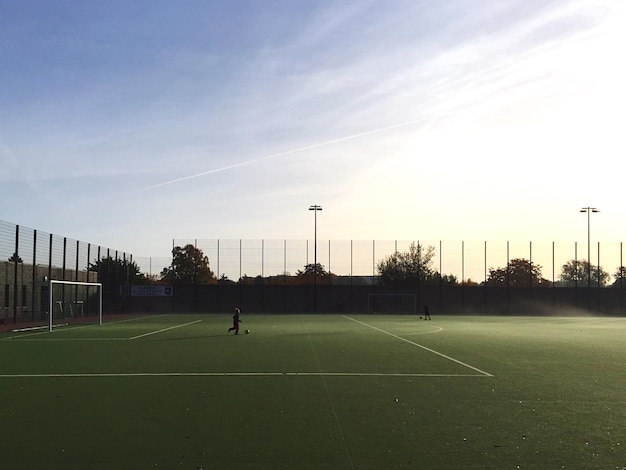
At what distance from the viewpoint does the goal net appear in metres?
70.0

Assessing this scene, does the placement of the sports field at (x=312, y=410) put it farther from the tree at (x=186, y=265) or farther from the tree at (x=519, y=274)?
the tree at (x=519, y=274)

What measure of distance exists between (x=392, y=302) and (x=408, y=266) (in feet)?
45.2

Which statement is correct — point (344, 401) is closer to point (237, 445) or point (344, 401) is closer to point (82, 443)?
point (237, 445)

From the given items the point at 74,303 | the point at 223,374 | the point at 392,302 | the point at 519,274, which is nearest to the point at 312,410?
the point at 223,374

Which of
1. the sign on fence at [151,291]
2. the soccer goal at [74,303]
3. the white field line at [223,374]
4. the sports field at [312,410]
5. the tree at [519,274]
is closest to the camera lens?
the sports field at [312,410]

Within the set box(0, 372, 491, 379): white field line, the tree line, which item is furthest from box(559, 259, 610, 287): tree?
box(0, 372, 491, 379): white field line

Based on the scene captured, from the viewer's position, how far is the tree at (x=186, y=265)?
75325 mm

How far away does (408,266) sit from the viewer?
8369 cm

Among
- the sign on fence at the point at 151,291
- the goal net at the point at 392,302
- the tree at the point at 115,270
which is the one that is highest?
the tree at the point at 115,270

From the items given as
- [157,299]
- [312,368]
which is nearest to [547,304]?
[157,299]

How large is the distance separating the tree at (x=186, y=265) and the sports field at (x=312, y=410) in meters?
55.0

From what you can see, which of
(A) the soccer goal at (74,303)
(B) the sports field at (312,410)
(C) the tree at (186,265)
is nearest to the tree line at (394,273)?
(C) the tree at (186,265)

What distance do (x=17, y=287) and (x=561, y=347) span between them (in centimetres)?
3179

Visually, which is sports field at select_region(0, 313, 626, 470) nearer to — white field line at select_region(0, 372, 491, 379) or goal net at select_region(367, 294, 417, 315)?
white field line at select_region(0, 372, 491, 379)
